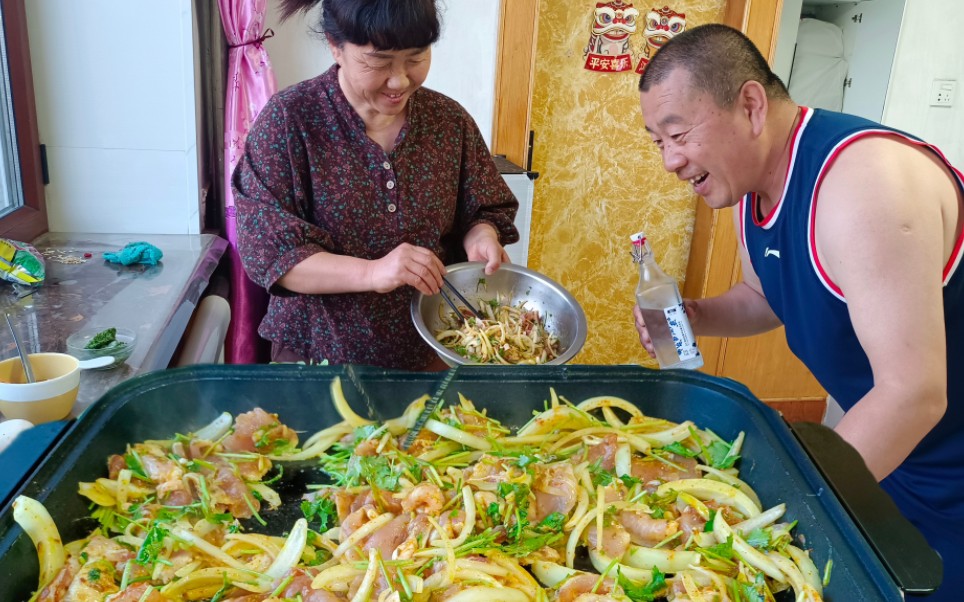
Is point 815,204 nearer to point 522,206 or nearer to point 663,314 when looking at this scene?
point 663,314

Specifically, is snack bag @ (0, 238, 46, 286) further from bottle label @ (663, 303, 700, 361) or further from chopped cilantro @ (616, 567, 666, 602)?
chopped cilantro @ (616, 567, 666, 602)

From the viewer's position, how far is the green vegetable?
1704 millimetres

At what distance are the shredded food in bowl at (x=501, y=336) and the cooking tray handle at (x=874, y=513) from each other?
2.44 feet

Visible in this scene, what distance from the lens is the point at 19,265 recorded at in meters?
2.11

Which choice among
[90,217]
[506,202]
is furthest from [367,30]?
[90,217]

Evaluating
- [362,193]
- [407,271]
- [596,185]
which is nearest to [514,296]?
[407,271]

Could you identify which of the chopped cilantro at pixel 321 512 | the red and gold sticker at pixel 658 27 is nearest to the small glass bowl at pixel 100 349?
the chopped cilantro at pixel 321 512

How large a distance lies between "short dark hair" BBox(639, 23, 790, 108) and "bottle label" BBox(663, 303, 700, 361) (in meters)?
0.47

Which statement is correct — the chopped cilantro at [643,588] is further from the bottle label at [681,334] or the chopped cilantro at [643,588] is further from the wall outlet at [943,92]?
the wall outlet at [943,92]

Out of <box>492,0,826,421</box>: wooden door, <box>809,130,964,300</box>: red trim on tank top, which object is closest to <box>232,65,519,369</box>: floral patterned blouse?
<box>809,130,964,300</box>: red trim on tank top

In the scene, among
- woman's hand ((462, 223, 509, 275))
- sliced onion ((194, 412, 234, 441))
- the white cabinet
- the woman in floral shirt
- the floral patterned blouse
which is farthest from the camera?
the white cabinet

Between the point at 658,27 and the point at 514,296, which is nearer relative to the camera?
the point at 514,296

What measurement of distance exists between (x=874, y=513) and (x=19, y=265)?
2.25 meters

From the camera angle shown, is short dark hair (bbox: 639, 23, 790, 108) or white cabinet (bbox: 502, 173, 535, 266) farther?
white cabinet (bbox: 502, 173, 535, 266)
